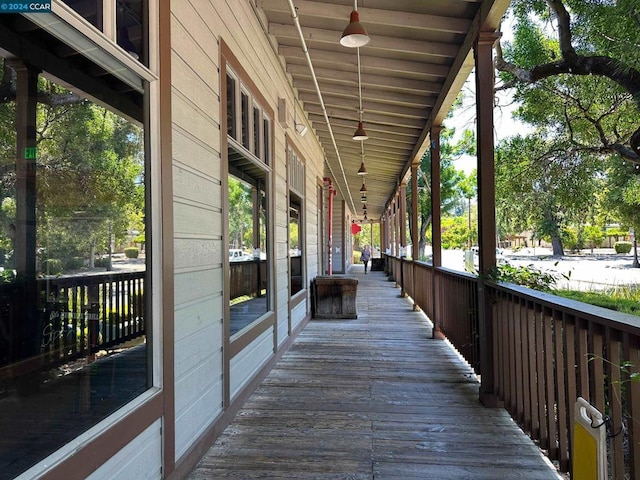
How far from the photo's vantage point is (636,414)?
59.7 inches

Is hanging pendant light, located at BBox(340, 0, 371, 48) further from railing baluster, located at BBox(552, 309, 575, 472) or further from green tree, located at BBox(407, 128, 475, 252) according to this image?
green tree, located at BBox(407, 128, 475, 252)

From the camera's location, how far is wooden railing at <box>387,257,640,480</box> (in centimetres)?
159

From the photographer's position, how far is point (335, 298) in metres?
7.18

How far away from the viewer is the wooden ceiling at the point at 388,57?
367 centimetres

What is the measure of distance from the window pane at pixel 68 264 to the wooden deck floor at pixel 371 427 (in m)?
0.77

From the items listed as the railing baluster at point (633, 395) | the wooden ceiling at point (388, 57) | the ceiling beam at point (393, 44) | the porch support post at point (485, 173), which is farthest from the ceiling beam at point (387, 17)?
the railing baluster at point (633, 395)

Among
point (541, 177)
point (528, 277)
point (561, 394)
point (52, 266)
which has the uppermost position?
point (541, 177)

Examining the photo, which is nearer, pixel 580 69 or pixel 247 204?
pixel 247 204

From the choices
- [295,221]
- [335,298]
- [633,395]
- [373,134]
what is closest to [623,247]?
[373,134]

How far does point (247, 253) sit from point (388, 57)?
252 cm

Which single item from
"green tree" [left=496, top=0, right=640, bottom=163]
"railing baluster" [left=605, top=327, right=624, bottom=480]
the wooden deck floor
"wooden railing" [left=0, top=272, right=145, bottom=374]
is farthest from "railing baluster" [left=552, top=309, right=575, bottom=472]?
"green tree" [left=496, top=0, right=640, bottom=163]

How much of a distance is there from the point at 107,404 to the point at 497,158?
26.4 feet

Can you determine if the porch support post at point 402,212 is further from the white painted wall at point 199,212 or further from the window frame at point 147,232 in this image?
the window frame at point 147,232

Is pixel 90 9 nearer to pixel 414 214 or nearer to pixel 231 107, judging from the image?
pixel 231 107
